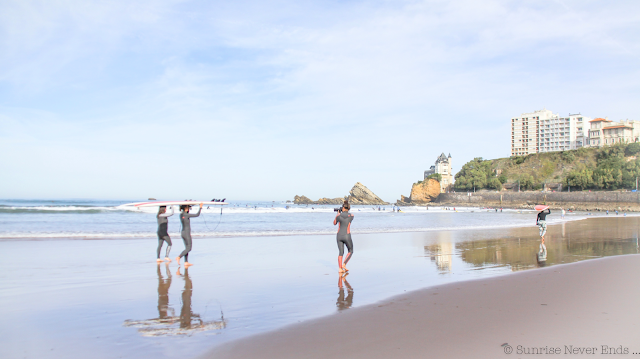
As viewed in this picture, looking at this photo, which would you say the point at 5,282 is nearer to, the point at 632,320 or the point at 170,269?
the point at 170,269

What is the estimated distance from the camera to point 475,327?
4762 mm

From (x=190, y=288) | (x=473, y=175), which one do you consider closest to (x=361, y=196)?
(x=473, y=175)

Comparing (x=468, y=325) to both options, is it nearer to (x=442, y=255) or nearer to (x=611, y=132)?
(x=442, y=255)

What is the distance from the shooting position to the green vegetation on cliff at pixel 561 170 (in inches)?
3440

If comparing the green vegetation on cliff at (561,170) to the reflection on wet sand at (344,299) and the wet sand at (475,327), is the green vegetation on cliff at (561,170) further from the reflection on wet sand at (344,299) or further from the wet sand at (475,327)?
the reflection on wet sand at (344,299)

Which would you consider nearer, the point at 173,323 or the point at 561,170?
the point at 173,323

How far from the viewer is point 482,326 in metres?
4.80

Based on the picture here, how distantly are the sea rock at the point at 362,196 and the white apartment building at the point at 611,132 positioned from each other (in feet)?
259

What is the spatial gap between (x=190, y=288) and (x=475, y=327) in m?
5.22

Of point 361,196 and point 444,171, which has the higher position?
point 444,171

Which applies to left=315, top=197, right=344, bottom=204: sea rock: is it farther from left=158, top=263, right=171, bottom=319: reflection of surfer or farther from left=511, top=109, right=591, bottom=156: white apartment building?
left=158, top=263, right=171, bottom=319: reflection of surfer

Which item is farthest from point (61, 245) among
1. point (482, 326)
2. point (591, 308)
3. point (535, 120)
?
point (535, 120)

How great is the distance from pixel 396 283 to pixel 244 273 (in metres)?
3.53

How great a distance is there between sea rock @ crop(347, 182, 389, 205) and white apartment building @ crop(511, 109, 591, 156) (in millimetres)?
60391
